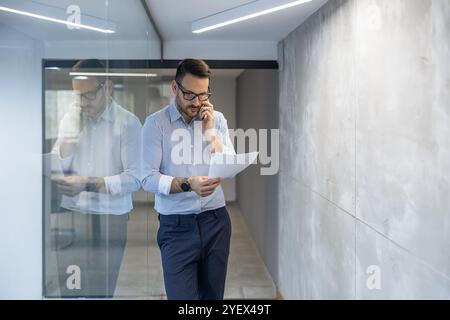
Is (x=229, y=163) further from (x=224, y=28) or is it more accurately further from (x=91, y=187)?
(x=224, y=28)

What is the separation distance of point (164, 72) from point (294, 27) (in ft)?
3.72

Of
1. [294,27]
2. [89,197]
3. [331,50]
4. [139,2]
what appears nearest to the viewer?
[89,197]

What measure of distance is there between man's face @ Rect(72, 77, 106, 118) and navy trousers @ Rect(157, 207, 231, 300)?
2.11 feet

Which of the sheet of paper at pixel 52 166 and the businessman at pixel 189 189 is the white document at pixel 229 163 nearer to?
the businessman at pixel 189 189

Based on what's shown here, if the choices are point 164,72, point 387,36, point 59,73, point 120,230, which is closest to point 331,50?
point 387,36

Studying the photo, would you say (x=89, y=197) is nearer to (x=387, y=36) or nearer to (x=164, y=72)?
(x=387, y=36)

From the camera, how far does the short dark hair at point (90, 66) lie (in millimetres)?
1535

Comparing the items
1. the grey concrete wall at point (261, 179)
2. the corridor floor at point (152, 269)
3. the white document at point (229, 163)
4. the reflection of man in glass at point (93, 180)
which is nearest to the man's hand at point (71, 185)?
the reflection of man in glass at point (93, 180)

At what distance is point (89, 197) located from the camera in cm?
161

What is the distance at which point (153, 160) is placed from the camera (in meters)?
2.19

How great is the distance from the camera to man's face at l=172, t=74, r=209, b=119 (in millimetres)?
2242

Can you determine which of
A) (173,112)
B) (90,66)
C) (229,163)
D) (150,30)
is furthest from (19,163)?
(150,30)

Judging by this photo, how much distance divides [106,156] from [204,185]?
470 mm

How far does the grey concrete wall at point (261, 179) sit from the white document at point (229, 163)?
2101 mm
